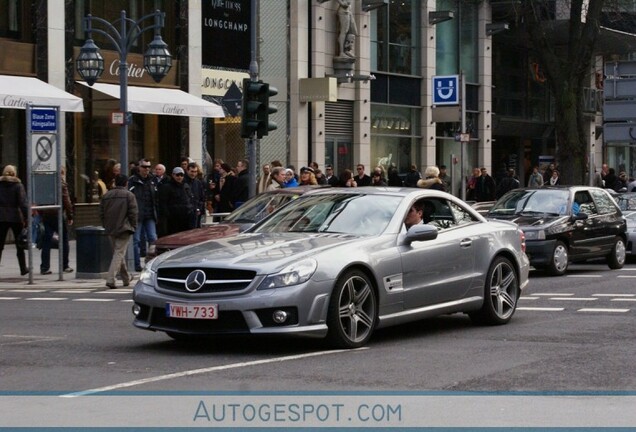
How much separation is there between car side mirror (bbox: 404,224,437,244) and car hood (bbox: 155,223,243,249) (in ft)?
17.1

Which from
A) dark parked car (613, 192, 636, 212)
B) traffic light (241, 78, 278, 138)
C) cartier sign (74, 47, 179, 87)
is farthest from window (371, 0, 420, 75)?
traffic light (241, 78, 278, 138)

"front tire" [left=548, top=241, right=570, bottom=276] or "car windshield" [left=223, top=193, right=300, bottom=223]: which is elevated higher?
"car windshield" [left=223, top=193, right=300, bottom=223]

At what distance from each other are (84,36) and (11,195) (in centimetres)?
1024

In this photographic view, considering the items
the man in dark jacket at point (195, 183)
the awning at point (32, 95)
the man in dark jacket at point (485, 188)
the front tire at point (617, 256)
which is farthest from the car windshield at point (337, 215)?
the man in dark jacket at point (485, 188)

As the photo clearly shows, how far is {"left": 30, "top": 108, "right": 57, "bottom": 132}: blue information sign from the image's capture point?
20719mm

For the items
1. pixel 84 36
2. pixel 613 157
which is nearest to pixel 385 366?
pixel 84 36

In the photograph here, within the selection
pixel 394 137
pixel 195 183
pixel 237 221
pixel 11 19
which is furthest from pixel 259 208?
pixel 394 137

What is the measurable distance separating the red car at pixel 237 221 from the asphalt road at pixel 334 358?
6.99 feet

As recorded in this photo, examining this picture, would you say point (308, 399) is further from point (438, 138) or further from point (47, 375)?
point (438, 138)

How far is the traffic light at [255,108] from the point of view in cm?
2228

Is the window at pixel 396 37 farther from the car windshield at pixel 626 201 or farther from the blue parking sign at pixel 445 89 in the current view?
the car windshield at pixel 626 201

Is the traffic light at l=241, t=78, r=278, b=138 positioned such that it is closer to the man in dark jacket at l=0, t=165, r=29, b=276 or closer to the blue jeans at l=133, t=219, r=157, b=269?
the blue jeans at l=133, t=219, r=157, b=269

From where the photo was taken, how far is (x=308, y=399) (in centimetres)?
882

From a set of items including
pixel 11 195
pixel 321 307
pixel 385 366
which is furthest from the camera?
pixel 11 195
